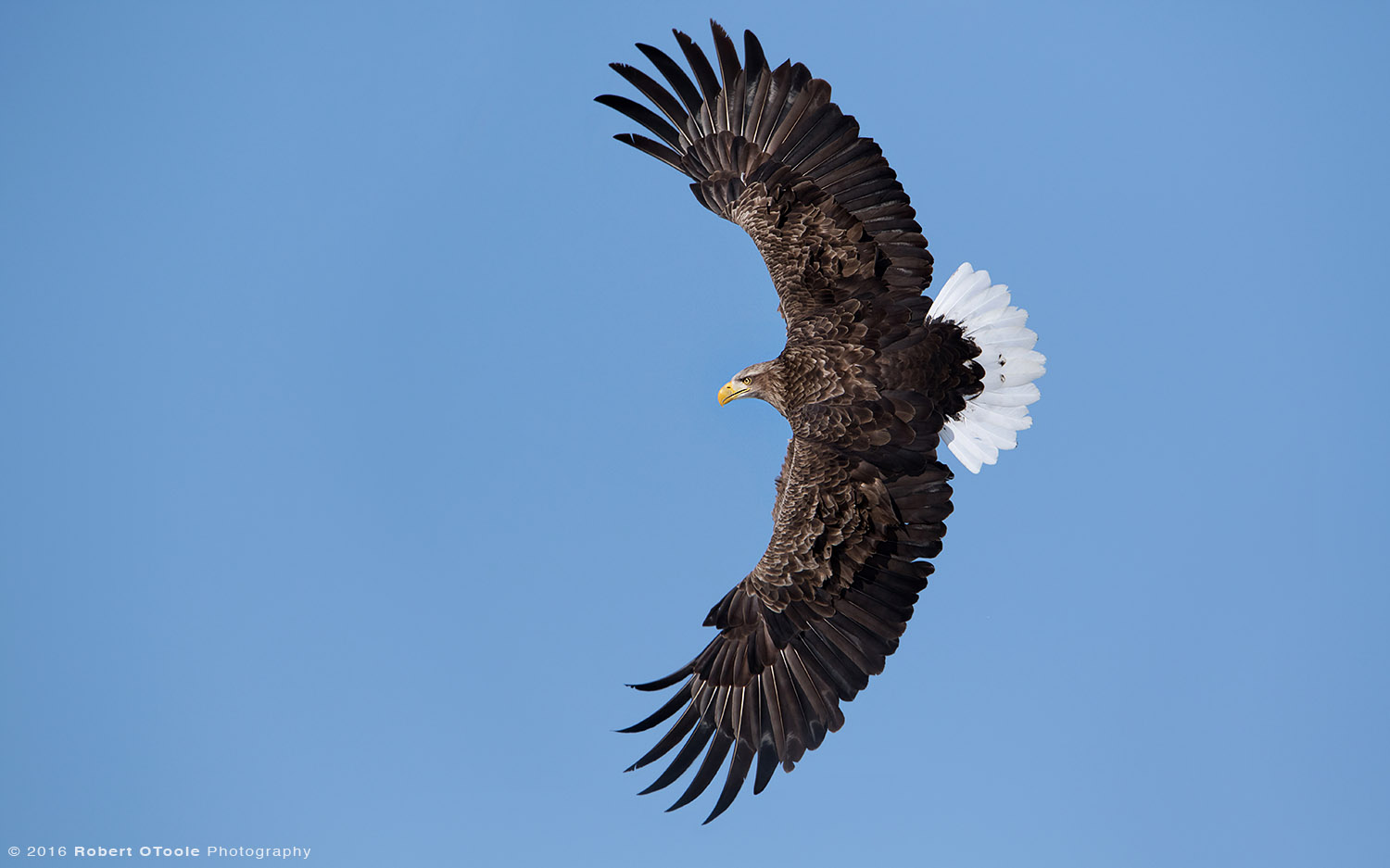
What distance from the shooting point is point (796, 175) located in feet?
22.2

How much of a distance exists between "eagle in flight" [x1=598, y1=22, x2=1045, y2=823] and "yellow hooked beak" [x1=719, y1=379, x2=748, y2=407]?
2.06 ft

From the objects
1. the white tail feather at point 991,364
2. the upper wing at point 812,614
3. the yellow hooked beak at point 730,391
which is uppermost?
the yellow hooked beak at point 730,391

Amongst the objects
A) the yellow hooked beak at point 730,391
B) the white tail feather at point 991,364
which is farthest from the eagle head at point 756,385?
the white tail feather at point 991,364

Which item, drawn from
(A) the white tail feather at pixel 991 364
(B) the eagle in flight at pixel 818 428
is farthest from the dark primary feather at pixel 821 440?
(A) the white tail feather at pixel 991 364

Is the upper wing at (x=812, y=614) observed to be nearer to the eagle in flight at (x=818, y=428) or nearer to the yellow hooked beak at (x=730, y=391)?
the eagle in flight at (x=818, y=428)

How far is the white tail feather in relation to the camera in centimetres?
728

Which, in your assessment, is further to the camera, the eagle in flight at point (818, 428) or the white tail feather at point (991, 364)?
the white tail feather at point (991, 364)

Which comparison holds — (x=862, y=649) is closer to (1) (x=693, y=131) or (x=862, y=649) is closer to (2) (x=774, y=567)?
(2) (x=774, y=567)

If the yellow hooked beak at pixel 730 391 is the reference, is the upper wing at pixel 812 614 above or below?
below

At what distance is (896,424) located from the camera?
6582 millimetres

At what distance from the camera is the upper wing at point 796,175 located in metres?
6.66

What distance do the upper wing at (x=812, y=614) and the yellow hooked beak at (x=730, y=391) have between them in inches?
40.6

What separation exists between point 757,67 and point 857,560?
373 cm

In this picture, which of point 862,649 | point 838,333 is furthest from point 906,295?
point 862,649
